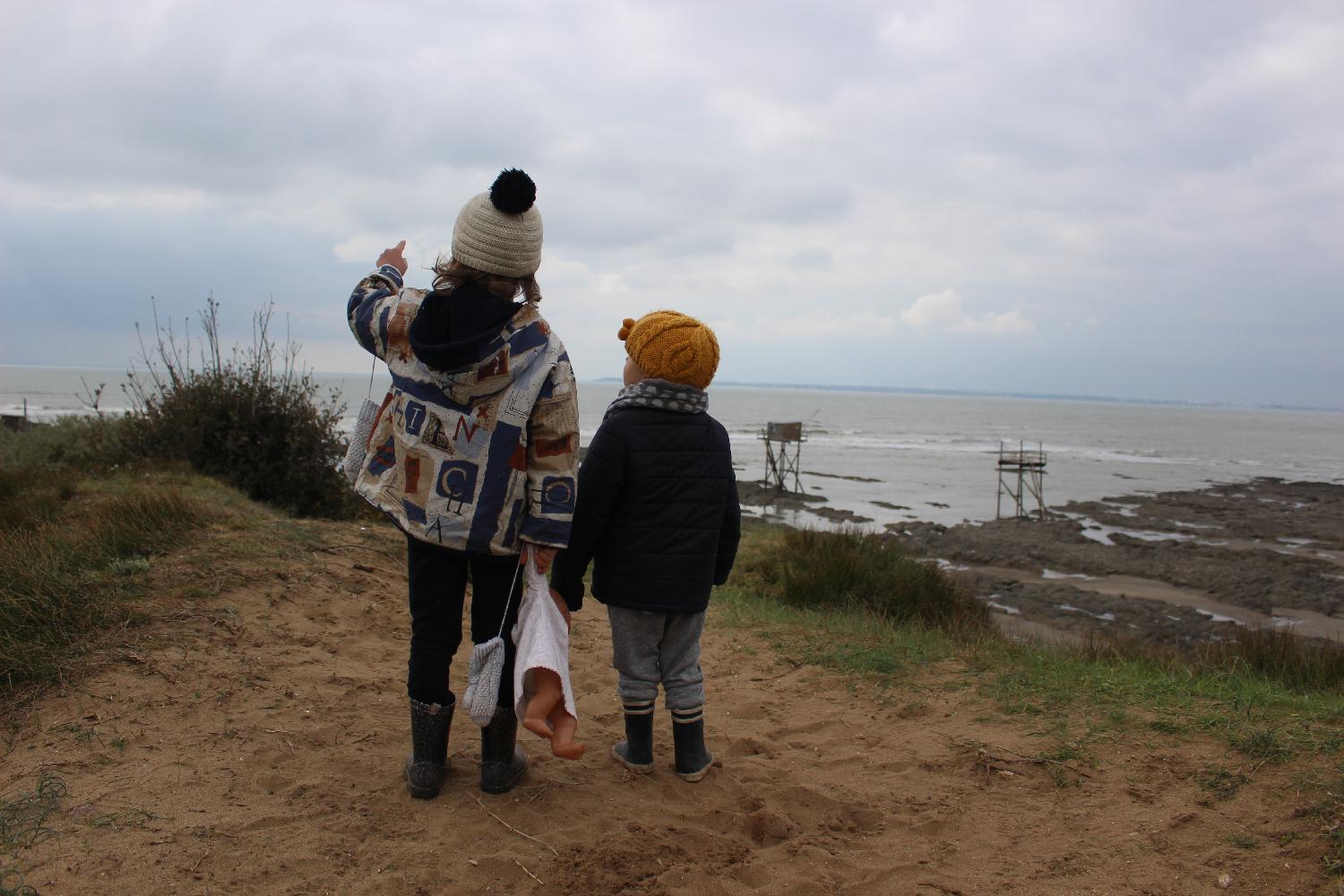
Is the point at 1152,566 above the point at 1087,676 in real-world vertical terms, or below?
below

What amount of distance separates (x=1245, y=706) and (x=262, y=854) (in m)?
4.10

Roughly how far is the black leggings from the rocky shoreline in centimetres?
681

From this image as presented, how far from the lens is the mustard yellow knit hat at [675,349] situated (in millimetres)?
3166

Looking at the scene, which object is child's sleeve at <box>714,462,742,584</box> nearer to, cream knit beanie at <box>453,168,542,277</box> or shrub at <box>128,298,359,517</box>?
cream knit beanie at <box>453,168,542,277</box>

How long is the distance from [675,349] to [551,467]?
0.65 meters

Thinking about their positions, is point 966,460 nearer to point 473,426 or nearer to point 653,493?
point 653,493

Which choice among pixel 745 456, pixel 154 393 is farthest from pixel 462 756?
pixel 745 456

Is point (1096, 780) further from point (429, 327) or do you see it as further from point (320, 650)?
point (320, 650)

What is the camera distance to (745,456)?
138 ft

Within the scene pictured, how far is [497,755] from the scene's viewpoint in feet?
10.3

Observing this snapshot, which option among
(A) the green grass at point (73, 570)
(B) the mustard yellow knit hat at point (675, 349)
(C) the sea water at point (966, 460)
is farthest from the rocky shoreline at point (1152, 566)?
(A) the green grass at point (73, 570)

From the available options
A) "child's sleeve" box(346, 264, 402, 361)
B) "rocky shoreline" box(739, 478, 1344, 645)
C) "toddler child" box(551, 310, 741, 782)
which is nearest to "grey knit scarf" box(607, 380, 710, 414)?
"toddler child" box(551, 310, 741, 782)

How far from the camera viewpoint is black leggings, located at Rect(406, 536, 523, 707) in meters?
2.93

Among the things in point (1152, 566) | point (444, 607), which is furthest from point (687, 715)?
point (1152, 566)
